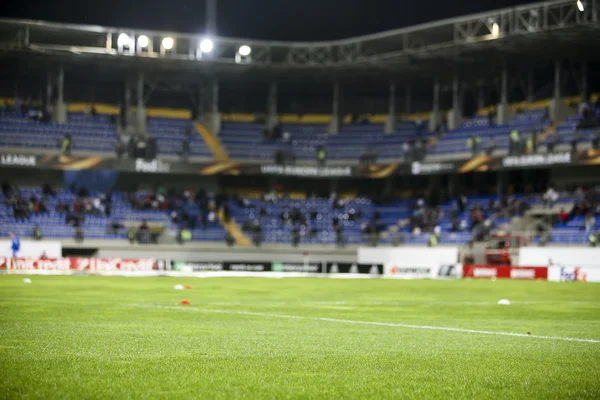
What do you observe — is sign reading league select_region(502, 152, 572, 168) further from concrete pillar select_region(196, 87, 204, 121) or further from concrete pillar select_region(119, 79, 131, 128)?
concrete pillar select_region(119, 79, 131, 128)

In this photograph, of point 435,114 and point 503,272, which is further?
point 435,114

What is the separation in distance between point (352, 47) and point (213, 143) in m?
13.3

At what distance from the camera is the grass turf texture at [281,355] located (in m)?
8.53

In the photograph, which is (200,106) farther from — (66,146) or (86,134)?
(66,146)

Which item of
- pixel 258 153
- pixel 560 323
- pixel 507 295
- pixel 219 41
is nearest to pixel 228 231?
pixel 258 153

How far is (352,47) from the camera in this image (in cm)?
6844

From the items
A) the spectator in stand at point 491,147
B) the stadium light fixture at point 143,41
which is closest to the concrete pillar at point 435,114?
the spectator in stand at point 491,147

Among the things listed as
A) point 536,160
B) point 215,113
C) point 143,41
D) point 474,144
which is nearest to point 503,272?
point 536,160

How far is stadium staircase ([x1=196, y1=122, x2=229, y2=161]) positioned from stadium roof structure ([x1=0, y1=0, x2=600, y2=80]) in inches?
188

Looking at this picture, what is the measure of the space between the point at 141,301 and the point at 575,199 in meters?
38.6

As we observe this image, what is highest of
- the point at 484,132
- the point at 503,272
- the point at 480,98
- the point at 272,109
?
the point at 480,98

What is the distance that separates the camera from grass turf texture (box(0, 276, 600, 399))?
28.0 feet

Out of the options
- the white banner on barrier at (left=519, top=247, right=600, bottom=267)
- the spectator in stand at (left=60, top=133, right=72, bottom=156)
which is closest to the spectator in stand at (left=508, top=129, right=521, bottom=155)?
the white banner on barrier at (left=519, top=247, right=600, bottom=267)

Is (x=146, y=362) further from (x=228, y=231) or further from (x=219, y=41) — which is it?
(x=219, y=41)
